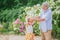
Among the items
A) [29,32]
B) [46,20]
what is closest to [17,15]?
[29,32]

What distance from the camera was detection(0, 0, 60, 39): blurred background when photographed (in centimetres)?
1273

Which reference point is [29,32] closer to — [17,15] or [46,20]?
[46,20]

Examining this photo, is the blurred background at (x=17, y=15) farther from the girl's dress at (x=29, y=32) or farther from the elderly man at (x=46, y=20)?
the elderly man at (x=46, y=20)

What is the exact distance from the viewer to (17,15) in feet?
48.1

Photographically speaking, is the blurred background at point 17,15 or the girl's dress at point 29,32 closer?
the girl's dress at point 29,32

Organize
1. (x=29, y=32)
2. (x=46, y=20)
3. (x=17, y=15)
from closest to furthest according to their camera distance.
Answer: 1. (x=46, y=20)
2. (x=29, y=32)
3. (x=17, y=15)

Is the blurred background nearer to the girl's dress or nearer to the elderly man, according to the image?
the girl's dress

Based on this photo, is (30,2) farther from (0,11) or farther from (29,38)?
(29,38)

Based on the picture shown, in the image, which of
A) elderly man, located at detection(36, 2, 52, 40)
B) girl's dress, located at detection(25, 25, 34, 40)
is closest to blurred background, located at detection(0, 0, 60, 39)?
girl's dress, located at detection(25, 25, 34, 40)

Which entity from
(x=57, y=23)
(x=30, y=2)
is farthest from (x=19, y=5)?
(x=57, y=23)

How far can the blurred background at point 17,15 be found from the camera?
41.8 feet

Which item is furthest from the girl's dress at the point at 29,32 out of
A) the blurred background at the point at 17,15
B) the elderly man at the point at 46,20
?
the blurred background at the point at 17,15

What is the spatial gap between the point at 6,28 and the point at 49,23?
14.8 ft

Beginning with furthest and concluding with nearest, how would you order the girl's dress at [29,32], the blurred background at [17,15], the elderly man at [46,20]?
the blurred background at [17,15]
the girl's dress at [29,32]
the elderly man at [46,20]
